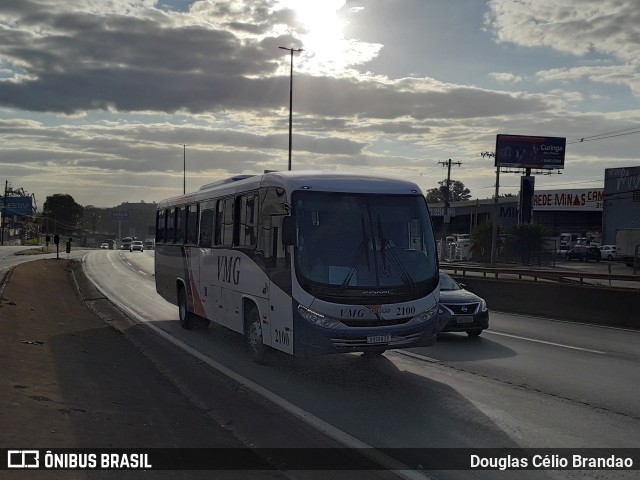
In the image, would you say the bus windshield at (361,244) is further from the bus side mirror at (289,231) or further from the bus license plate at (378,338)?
the bus license plate at (378,338)

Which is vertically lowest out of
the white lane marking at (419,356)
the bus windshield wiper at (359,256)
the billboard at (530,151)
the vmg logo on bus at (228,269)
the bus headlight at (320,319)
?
the white lane marking at (419,356)

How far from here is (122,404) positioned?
851 cm

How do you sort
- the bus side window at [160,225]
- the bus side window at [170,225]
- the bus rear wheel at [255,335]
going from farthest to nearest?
1. the bus side window at [160,225]
2. the bus side window at [170,225]
3. the bus rear wheel at [255,335]

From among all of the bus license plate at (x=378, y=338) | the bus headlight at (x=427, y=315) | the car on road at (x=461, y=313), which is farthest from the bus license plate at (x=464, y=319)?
the bus license plate at (x=378, y=338)

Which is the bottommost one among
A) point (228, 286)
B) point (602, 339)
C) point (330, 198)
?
point (602, 339)

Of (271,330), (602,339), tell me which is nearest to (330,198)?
(271,330)

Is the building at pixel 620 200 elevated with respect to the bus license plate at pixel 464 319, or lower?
elevated

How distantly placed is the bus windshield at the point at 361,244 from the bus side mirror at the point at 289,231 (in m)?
0.22

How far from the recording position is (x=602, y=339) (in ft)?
53.8

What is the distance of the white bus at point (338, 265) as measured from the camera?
10.0m

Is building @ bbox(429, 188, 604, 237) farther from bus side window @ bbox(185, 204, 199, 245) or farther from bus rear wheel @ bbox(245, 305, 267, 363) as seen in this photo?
bus rear wheel @ bbox(245, 305, 267, 363)

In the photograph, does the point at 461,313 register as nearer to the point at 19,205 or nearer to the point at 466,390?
the point at 466,390

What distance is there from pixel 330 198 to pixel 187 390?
345cm

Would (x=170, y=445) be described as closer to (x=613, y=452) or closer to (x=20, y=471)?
(x=20, y=471)
